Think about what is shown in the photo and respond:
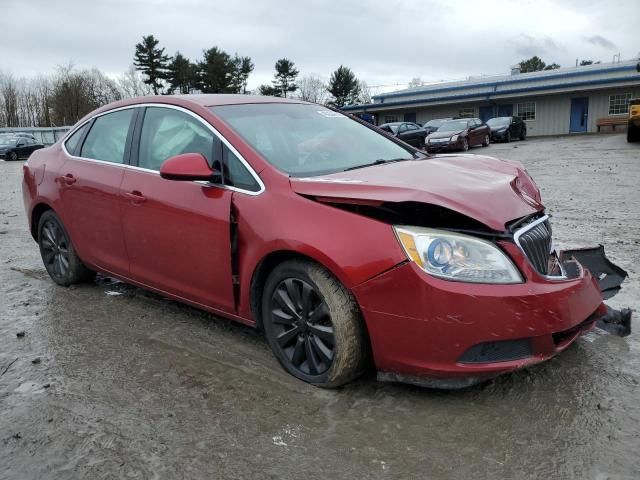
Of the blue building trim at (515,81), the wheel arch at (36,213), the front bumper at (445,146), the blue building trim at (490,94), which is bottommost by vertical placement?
the wheel arch at (36,213)

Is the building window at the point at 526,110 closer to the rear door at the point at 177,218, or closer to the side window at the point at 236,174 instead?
the rear door at the point at 177,218

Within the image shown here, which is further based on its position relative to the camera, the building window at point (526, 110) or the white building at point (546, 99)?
the building window at point (526, 110)

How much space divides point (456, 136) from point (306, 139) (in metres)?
21.3

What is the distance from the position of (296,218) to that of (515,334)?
47.4 inches

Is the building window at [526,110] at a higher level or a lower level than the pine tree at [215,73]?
lower

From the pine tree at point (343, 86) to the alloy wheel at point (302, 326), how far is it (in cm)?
6854

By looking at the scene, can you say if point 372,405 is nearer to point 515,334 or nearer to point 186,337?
point 515,334

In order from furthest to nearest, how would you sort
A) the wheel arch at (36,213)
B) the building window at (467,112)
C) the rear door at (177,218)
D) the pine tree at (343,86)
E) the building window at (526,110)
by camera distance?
the pine tree at (343,86) → the building window at (467,112) → the building window at (526,110) → the wheel arch at (36,213) → the rear door at (177,218)

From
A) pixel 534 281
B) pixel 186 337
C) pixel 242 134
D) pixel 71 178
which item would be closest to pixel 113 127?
pixel 71 178

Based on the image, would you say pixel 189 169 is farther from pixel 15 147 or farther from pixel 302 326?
pixel 15 147

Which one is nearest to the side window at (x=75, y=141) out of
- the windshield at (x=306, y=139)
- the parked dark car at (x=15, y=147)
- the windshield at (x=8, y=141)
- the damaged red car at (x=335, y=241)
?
the damaged red car at (x=335, y=241)

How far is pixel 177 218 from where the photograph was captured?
3.55 m

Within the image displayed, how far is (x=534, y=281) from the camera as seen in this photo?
2619mm

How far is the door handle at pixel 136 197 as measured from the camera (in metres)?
3.81
